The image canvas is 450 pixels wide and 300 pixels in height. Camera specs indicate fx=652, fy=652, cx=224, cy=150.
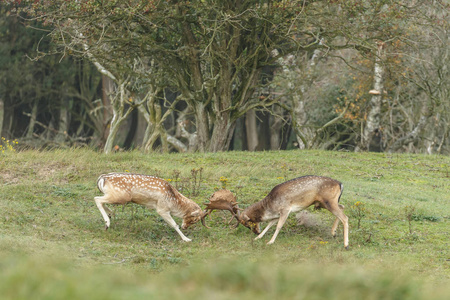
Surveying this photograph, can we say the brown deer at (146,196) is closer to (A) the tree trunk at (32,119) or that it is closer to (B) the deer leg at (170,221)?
(B) the deer leg at (170,221)

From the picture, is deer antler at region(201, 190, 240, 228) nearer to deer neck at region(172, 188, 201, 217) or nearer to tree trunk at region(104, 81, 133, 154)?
deer neck at region(172, 188, 201, 217)

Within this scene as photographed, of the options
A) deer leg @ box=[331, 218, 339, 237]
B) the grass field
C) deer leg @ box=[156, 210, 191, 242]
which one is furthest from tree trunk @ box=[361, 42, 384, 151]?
deer leg @ box=[156, 210, 191, 242]

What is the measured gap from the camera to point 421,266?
9578 millimetres

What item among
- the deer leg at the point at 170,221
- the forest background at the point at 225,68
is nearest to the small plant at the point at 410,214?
the deer leg at the point at 170,221

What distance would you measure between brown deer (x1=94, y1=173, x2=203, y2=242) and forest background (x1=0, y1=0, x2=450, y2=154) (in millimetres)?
8232

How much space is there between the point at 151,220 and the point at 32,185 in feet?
10.5

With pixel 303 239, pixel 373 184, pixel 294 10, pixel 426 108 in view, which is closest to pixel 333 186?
pixel 303 239

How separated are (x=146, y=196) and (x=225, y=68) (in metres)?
11.2

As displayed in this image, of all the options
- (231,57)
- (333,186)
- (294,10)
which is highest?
(294,10)

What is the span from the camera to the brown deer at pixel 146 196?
10.4m

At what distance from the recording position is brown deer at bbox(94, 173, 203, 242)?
1042 centimetres

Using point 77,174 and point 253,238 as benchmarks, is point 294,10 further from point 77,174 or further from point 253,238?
point 253,238

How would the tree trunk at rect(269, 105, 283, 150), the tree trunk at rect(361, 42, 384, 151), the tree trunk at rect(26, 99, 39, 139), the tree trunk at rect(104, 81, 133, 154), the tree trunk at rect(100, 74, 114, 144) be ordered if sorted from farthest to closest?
Result: the tree trunk at rect(26, 99, 39, 139), the tree trunk at rect(100, 74, 114, 144), the tree trunk at rect(269, 105, 283, 150), the tree trunk at rect(361, 42, 384, 151), the tree trunk at rect(104, 81, 133, 154)

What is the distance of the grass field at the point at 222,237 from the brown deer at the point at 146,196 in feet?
1.24
